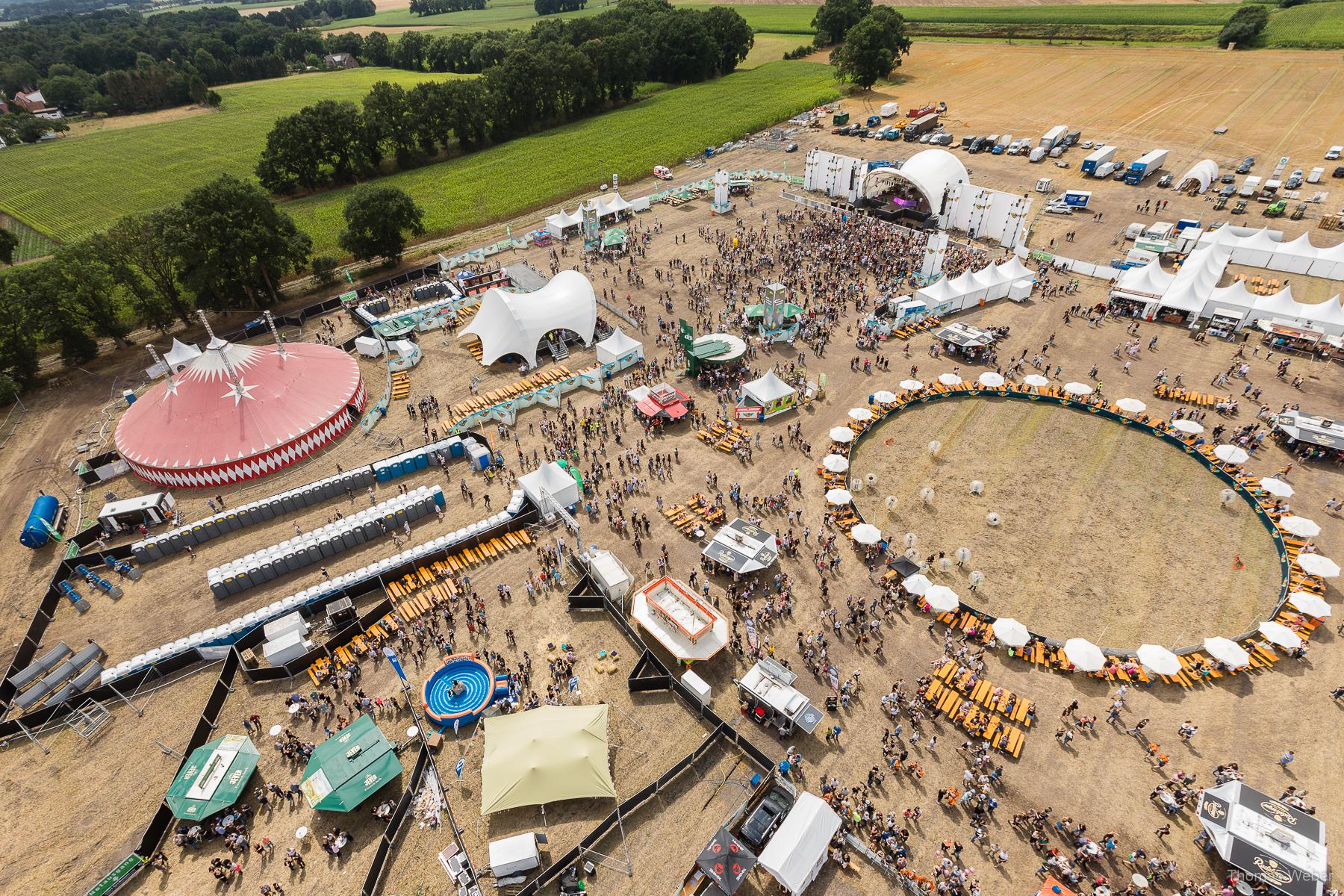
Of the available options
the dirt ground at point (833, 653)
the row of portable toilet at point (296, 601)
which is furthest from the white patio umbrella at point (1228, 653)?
the row of portable toilet at point (296, 601)

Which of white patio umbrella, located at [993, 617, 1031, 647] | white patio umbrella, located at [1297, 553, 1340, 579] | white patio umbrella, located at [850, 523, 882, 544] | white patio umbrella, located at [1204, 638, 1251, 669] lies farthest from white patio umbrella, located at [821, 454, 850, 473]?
white patio umbrella, located at [1297, 553, 1340, 579]

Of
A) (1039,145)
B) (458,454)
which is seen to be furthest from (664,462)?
(1039,145)

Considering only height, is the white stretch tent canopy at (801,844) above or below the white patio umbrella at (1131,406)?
below

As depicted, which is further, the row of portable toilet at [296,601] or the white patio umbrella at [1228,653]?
the row of portable toilet at [296,601]

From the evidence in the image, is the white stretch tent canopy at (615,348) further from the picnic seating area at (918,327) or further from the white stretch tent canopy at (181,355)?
the white stretch tent canopy at (181,355)

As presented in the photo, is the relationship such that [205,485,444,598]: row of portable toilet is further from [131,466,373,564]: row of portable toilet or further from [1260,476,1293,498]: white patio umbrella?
[1260,476,1293,498]: white patio umbrella

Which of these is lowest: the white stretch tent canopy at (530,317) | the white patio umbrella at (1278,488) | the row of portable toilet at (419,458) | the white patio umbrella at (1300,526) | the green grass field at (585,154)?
the row of portable toilet at (419,458)

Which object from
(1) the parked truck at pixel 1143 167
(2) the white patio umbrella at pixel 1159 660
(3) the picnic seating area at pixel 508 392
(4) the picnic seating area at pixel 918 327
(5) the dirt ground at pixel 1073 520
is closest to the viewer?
(2) the white patio umbrella at pixel 1159 660

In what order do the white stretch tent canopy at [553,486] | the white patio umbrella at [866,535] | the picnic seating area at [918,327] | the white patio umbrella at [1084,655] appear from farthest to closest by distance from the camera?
the picnic seating area at [918,327] → the white stretch tent canopy at [553,486] → the white patio umbrella at [866,535] → the white patio umbrella at [1084,655]
